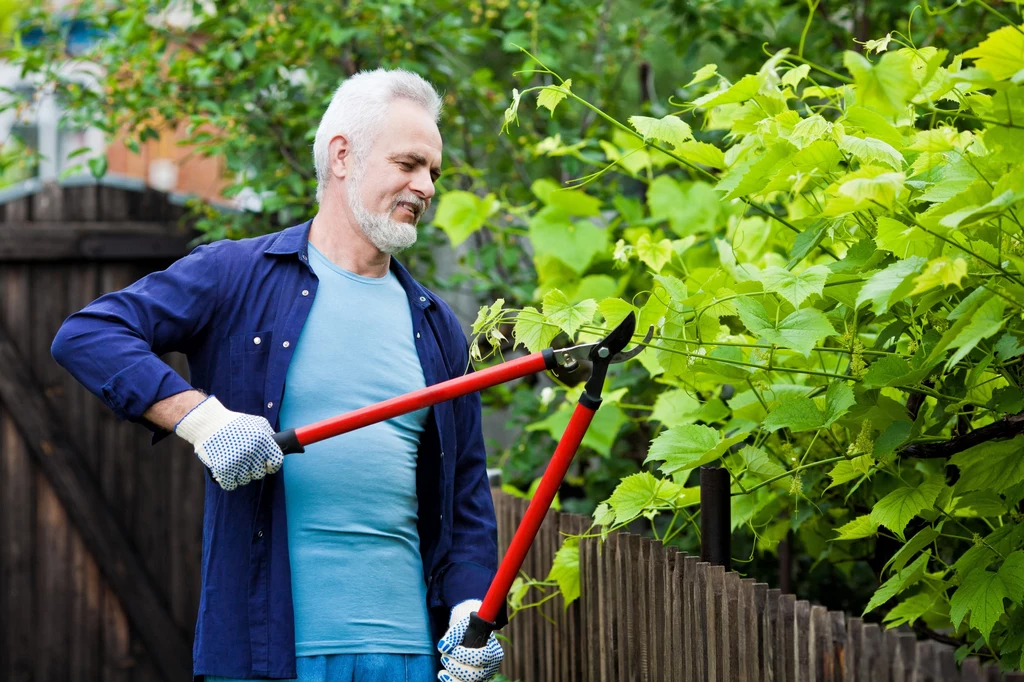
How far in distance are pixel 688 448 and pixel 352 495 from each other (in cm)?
67

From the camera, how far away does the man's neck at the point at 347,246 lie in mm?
2373

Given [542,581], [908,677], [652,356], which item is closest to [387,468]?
[652,356]

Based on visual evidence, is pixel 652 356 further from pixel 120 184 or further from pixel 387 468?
pixel 120 184

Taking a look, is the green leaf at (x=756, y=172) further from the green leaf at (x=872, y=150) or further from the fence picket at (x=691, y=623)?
the fence picket at (x=691, y=623)

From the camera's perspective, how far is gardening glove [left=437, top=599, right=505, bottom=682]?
2.11m

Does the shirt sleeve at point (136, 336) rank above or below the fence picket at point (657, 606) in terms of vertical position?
above

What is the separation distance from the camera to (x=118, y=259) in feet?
16.4

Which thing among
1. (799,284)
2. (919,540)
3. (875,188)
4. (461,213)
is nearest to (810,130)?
(799,284)

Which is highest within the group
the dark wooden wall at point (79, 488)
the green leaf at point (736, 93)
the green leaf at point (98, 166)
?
the green leaf at point (98, 166)

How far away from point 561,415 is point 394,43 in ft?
5.99

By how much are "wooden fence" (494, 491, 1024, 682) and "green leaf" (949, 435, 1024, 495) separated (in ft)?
1.05

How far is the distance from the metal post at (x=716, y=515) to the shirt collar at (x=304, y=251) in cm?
74

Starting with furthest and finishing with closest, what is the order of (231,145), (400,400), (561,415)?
(231,145) < (561,415) < (400,400)

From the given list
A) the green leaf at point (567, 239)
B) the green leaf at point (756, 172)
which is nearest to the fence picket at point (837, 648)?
the green leaf at point (756, 172)
